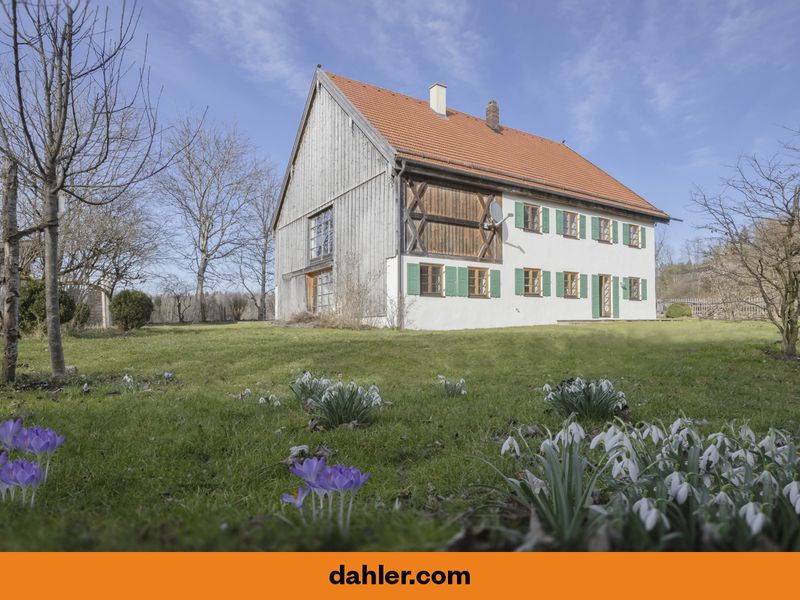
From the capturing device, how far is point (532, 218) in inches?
847

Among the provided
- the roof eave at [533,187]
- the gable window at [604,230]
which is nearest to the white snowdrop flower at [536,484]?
the roof eave at [533,187]

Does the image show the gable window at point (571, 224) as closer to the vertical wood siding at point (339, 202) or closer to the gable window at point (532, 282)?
the gable window at point (532, 282)

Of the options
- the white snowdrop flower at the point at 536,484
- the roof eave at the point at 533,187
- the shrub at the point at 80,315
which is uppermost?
the roof eave at the point at 533,187

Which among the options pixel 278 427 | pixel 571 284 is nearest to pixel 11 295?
pixel 278 427

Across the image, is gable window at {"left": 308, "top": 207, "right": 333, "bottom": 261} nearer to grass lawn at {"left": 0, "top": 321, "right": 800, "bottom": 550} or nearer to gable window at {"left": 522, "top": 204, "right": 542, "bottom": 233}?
gable window at {"left": 522, "top": 204, "right": 542, "bottom": 233}

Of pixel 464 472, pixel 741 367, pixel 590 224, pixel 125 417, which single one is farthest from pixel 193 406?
pixel 590 224

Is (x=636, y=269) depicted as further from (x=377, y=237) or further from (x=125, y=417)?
(x=125, y=417)

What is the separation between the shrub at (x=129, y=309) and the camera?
17.3 meters

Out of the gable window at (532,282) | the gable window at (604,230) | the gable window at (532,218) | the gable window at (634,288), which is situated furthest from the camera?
the gable window at (634,288)

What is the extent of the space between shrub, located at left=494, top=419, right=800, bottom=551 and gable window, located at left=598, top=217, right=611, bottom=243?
934 inches

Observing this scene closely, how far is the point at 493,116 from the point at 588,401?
23989 millimetres

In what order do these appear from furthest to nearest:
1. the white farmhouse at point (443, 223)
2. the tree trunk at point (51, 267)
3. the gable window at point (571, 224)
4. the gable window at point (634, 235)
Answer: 1. the gable window at point (634, 235)
2. the gable window at point (571, 224)
3. the white farmhouse at point (443, 223)
4. the tree trunk at point (51, 267)

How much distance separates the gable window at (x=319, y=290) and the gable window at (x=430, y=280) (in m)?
4.73

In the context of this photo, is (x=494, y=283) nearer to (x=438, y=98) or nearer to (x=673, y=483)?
(x=438, y=98)
